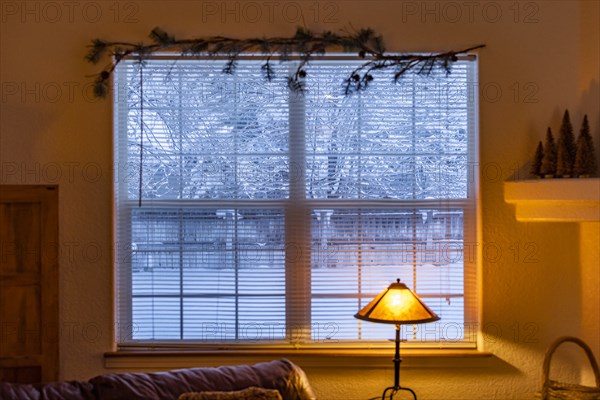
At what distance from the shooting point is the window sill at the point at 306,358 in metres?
3.77

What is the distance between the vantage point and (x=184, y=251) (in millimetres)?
3822

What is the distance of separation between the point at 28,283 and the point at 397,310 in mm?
2029

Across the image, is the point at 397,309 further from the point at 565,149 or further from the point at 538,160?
the point at 565,149

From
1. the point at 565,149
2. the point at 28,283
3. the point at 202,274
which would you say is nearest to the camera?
the point at 565,149

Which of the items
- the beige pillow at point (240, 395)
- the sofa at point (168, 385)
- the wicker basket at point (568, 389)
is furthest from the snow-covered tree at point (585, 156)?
the beige pillow at point (240, 395)

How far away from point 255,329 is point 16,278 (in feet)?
4.45

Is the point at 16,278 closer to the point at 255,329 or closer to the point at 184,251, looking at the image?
the point at 184,251

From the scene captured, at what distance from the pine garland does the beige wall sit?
0.07 m

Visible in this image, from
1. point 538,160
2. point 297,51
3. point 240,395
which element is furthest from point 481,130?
point 240,395

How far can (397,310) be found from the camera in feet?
11.2

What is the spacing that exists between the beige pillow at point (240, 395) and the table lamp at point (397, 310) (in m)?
0.73

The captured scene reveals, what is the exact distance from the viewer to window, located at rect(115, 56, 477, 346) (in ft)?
12.5

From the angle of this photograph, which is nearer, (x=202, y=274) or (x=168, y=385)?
(x=168, y=385)

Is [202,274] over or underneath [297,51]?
underneath
